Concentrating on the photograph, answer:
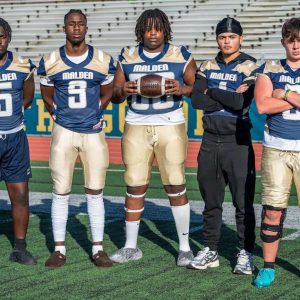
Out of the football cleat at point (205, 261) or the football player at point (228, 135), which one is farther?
the football cleat at point (205, 261)

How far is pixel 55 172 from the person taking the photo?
6.48 metres

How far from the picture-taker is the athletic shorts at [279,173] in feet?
18.3

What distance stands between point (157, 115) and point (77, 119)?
61cm

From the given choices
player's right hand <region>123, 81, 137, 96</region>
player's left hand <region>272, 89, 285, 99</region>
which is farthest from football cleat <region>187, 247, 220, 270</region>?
player's left hand <region>272, 89, 285, 99</region>

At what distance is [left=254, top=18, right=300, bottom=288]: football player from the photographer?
5.53m

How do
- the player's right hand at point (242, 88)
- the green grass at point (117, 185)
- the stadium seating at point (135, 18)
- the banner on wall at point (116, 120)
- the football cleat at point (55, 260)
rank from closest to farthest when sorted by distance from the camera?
1. the player's right hand at point (242, 88)
2. the football cleat at point (55, 260)
3. the green grass at point (117, 185)
4. the banner on wall at point (116, 120)
5. the stadium seating at point (135, 18)

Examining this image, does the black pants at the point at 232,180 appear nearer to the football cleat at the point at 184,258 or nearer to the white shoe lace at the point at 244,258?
the white shoe lace at the point at 244,258

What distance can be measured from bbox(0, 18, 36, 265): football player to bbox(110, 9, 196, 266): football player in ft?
2.42

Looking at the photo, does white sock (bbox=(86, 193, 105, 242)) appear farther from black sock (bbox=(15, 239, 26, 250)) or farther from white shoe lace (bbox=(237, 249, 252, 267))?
white shoe lace (bbox=(237, 249, 252, 267))

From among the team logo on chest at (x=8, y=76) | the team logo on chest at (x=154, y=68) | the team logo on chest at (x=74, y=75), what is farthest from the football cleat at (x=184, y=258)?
the team logo on chest at (x=8, y=76)

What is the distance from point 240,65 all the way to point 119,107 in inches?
388

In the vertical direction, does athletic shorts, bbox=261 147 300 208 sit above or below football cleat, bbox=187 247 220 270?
above

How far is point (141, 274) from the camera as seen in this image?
239 inches

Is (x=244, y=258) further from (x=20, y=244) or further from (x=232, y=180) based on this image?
(x=20, y=244)
